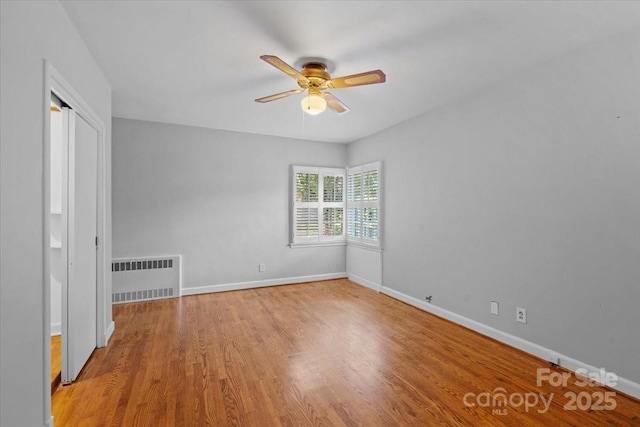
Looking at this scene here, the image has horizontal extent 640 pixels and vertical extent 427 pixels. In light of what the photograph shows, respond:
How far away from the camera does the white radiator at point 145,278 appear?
404 centimetres

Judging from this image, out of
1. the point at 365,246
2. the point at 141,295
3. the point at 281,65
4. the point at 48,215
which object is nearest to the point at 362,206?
the point at 365,246

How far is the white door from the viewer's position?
2.23 metres

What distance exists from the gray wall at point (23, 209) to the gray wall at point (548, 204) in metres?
3.47

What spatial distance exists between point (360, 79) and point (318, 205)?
3.24m

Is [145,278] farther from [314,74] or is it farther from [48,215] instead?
[314,74]

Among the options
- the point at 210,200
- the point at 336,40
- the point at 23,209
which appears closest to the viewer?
the point at 23,209

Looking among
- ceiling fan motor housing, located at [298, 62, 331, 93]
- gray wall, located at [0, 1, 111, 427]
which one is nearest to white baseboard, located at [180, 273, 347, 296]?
gray wall, located at [0, 1, 111, 427]

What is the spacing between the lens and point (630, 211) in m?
2.08

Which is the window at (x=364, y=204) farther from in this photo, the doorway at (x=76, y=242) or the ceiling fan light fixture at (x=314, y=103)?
the doorway at (x=76, y=242)

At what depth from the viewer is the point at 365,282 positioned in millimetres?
4977

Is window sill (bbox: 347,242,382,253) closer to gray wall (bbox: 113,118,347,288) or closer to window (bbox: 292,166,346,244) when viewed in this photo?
window (bbox: 292,166,346,244)

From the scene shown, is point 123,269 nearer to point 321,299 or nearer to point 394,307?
point 321,299

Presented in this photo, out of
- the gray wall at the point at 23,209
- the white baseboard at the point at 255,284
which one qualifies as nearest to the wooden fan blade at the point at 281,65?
the gray wall at the point at 23,209

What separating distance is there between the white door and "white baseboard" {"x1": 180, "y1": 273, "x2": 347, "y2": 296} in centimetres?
178
